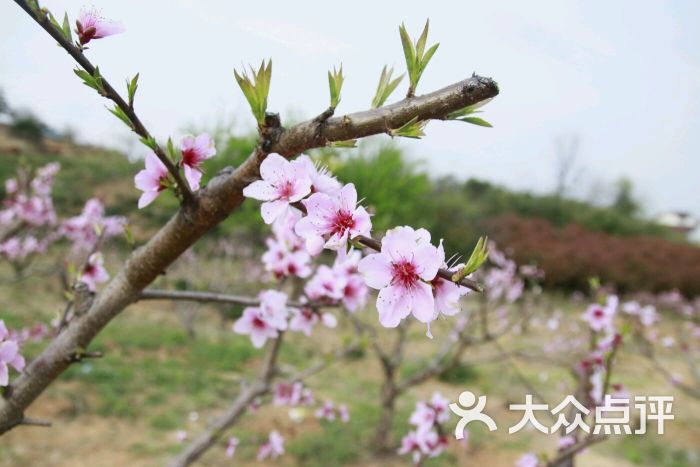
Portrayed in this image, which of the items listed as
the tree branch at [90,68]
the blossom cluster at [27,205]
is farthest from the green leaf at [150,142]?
the blossom cluster at [27,205]

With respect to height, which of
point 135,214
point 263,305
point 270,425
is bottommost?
point 270,425

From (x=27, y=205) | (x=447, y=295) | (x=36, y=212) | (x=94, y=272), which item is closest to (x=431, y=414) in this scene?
(x=94, y=272)

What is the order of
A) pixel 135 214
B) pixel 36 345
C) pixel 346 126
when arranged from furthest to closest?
1. pixel 135 214
2. pixel 36 345
3. pixel 346 126

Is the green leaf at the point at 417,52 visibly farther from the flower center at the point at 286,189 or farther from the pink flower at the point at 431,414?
the pink flower at the point at 431,414

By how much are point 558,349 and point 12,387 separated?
788cm

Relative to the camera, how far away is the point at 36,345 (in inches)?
228

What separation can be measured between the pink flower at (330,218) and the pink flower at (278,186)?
24 millimetres

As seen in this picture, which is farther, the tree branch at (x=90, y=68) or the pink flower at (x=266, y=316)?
the pink flower at (x=266, y=316)

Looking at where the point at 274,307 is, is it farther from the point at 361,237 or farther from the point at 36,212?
the point at 36,212

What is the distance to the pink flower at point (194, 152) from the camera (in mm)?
856

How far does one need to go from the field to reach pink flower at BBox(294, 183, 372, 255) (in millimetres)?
2202

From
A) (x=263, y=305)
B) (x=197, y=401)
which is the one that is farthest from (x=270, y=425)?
(x=263, y=305)

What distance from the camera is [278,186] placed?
71 centimetres

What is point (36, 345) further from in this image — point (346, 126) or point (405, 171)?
point (405, 171)
